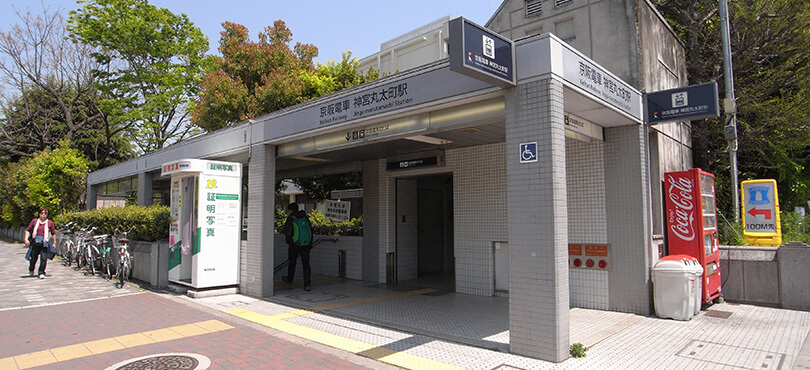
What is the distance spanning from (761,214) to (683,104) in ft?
10.6

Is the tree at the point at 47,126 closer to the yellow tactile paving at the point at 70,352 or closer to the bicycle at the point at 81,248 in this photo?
the bicycle at the point at 81,248

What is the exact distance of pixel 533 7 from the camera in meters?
9.73

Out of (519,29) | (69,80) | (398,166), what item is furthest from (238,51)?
(69,80)

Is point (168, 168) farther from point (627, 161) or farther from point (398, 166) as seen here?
point (627, 161)

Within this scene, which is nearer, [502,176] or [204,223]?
[502,176]

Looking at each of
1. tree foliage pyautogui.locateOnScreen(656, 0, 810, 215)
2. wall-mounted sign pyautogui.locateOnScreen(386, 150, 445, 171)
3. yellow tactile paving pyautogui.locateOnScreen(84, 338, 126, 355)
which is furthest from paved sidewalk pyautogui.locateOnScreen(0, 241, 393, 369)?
tree foliage pyautogui.locateOnScreen(656, 0, 810, 215)

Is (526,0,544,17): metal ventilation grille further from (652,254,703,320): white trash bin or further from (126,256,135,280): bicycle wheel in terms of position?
(126,256,135,280): bicycle wheel

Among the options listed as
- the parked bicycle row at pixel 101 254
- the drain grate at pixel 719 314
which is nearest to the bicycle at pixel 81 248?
the parked bicycle row at pixel 101 254

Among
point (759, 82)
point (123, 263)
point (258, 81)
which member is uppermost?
point (258, 81)

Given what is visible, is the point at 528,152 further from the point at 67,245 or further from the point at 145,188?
the point at 67,245

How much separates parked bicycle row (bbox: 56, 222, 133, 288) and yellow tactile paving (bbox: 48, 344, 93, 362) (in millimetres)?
4999

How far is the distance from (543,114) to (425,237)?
23.7 ft

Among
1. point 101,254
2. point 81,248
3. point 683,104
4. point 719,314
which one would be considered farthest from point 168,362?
point 81,248

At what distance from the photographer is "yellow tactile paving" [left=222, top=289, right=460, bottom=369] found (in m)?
5.06
